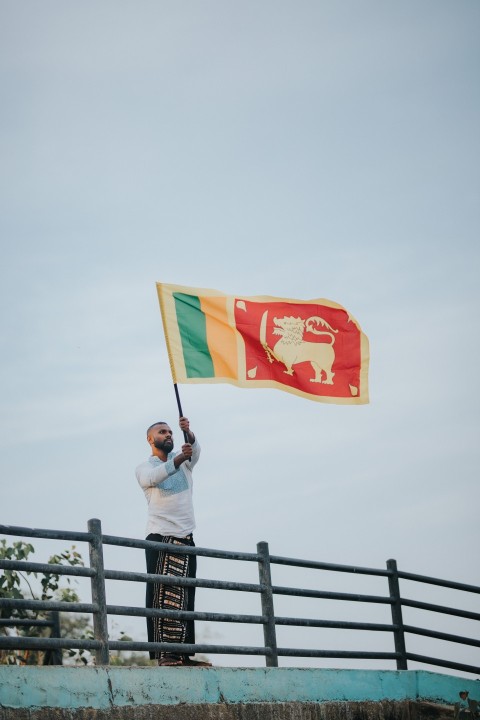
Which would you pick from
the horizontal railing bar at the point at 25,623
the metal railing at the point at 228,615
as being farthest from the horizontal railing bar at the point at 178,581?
the horizontal railing bar at the point at 25,623

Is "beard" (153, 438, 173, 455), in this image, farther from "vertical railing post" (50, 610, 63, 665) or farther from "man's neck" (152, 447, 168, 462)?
"vertical railing post" (50, 610, 63, 665)

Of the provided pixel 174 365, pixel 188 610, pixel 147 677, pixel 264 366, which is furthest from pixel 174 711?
pixel 264 366

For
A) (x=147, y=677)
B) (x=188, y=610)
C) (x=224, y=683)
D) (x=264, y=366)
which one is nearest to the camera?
(x=147, y=677)

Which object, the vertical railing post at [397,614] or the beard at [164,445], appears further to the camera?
the vertical railing post at [397,614]

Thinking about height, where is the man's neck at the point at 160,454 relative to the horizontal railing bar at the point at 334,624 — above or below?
above

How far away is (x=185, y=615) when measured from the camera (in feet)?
28.0

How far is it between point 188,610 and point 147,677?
1.52m

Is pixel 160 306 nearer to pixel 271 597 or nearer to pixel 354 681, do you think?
pixel 271 597

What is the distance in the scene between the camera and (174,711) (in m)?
7.78

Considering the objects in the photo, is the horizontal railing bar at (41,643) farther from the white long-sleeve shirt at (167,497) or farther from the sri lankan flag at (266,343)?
the sri lankan flag at (266,343)

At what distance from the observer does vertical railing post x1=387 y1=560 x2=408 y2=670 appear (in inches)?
436

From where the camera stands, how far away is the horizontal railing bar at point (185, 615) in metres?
7.92

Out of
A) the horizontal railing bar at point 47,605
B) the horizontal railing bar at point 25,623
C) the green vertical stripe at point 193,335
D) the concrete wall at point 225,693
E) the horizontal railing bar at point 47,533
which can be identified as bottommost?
the concrete wall at point 225,693

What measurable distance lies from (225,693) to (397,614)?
333 cm
